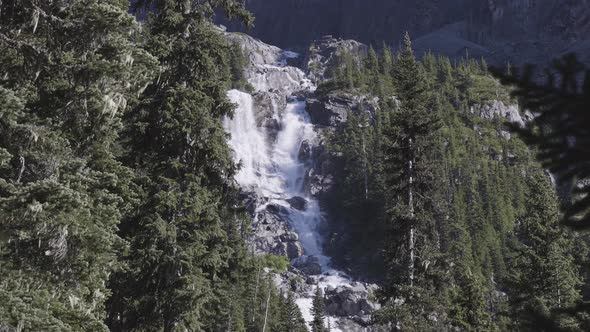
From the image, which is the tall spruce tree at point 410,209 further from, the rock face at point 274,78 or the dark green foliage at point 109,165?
the rock face at point 274,78

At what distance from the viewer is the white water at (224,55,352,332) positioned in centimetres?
9594

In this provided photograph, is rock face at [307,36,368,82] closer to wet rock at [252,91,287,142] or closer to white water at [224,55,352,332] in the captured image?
wet rock at [252,91,287,142]

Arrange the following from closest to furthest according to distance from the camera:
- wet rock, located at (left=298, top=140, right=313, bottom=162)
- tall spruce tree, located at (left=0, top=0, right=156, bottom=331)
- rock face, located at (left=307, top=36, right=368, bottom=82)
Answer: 1. tall spruce tree, located at (left=0, top=0, right=156, bottom=331)
2. wet rock, located at (left=298, top=140, right=313, bottom=162)
3. rock face, located at (left=307, top=36, right=368, bottom=82)

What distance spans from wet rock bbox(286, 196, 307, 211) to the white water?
0.69 meters

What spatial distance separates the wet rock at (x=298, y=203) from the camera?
3969 inches

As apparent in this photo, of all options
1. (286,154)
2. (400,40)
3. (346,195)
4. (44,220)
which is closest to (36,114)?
(44,220)

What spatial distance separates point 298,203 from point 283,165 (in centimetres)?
1329

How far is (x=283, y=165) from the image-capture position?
11238 cm

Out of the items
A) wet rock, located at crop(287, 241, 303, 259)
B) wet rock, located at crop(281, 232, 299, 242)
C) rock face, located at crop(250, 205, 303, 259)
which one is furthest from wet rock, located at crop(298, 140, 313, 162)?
wet rock, located at crop(287, 241, 303, 259)

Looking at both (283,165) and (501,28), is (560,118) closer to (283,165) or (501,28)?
(283,165)

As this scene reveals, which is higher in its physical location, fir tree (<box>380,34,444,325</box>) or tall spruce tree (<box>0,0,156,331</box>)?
fir tree (<box>380,34,444,325</box>)

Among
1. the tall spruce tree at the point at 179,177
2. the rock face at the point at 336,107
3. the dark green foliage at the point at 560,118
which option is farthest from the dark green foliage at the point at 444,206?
the tall spruce tree at the point at 179,177

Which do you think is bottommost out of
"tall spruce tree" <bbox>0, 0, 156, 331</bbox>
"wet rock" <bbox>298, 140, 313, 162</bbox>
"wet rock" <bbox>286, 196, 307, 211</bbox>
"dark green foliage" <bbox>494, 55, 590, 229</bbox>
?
"dark green foliage" <bbox>494, 55, 590, 229</bbox>

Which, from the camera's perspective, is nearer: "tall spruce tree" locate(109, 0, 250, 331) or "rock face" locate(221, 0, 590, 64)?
"tall spruce tree" locate(109, 0, 250, 331)
